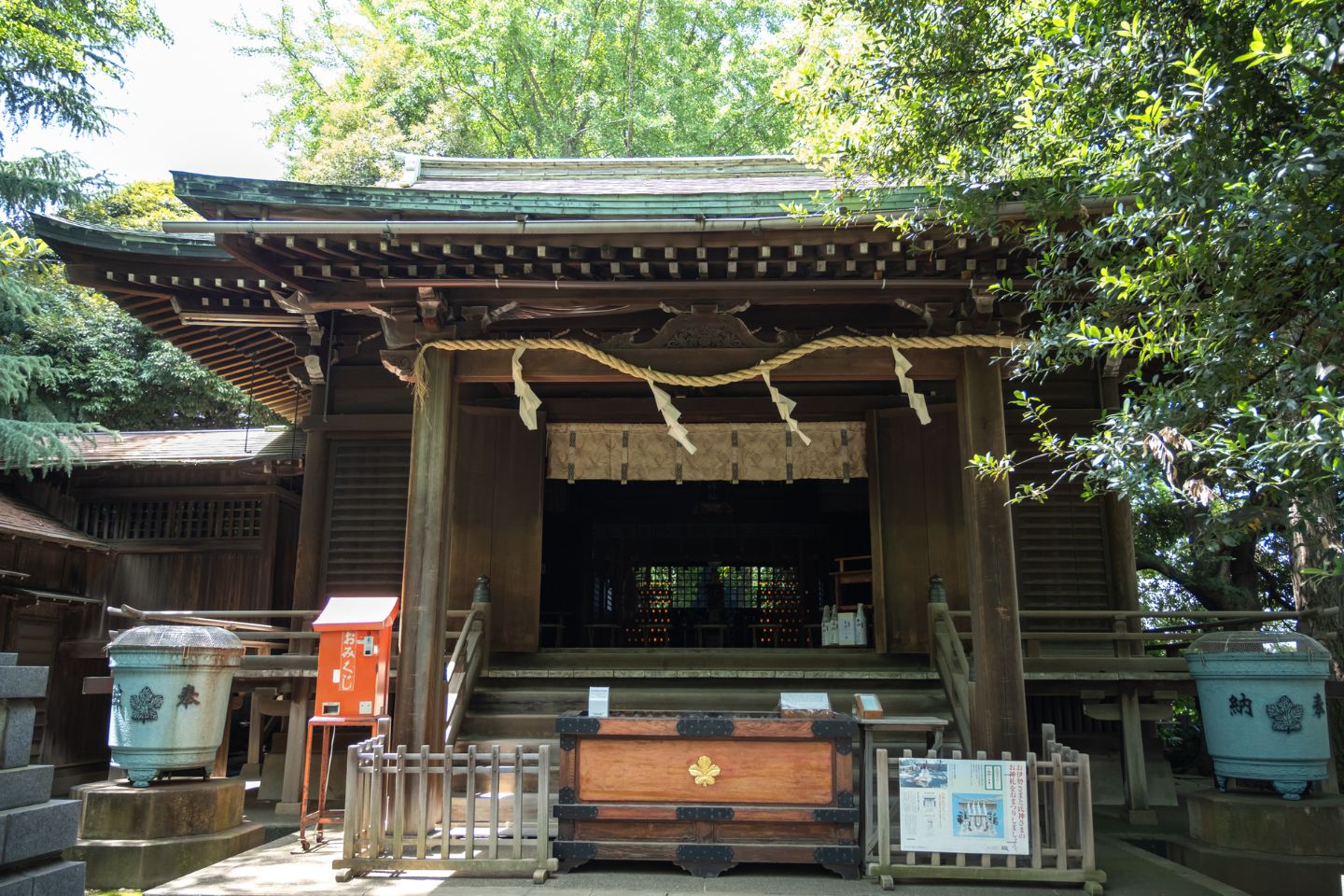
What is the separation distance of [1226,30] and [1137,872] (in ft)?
16.7

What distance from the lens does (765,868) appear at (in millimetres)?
5902

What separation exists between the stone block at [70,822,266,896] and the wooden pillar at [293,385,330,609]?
9.37 feet

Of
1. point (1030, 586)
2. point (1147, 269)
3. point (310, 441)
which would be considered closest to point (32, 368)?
point (310, 441)

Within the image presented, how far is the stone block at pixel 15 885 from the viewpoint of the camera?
3914 mm

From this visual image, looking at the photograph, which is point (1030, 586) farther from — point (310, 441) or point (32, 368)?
point (32, 368)

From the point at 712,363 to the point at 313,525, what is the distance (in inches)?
181

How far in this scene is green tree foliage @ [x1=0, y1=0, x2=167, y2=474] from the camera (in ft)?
50.5

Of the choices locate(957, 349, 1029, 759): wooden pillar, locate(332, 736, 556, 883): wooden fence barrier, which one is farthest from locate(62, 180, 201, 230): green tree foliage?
locate(957, 349, 1029, 759): wooden pillar

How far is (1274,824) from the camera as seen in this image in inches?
260

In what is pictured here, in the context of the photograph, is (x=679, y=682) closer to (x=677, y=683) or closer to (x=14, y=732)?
(x=677, y=683)

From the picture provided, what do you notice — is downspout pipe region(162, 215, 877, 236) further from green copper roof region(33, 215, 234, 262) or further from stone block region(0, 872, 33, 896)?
stone block region(0, 872, 33, 896)

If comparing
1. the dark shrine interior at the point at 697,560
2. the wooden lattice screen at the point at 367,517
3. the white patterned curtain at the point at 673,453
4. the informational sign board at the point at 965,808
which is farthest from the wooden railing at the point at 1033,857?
the dark shrine interior at the point at 697,560

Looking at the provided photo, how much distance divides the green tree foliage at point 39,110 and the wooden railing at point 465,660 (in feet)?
35.7

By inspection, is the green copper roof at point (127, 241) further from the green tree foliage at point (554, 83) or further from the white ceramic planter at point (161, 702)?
the green tree foliage at point (554, 83)
